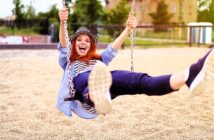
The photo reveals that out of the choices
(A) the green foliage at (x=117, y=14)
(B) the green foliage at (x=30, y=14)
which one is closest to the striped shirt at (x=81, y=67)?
(B) the green foliage at (x=30, y=14)

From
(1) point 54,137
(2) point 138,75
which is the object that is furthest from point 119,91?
(1) point 54,137

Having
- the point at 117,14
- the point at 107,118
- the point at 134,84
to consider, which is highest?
the point at 117,14

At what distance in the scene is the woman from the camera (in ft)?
8.29

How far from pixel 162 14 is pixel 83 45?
28.0 meters

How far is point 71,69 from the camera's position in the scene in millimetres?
3166

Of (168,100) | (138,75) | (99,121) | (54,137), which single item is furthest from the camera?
(168,100)

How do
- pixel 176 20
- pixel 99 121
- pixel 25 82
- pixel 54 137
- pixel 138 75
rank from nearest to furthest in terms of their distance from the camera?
pixel 138 75, pixel 54 137, pixel 99 121, pixel 25 82, pixel 176 20

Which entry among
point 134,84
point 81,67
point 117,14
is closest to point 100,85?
point 134,84

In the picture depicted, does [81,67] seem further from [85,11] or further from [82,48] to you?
[85,11]

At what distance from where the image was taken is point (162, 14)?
30734mm

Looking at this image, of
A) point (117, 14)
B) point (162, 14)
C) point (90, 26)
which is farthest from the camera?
point (162, 14)

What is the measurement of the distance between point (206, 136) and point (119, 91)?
1774 millimetres

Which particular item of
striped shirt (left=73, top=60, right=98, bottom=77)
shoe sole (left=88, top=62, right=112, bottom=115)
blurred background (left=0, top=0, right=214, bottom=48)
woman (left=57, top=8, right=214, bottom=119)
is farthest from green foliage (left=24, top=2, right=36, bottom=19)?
shoe sole (left=88, top=62, right=112, bottom=115)

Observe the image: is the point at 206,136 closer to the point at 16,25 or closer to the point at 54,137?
the point at 54,137
